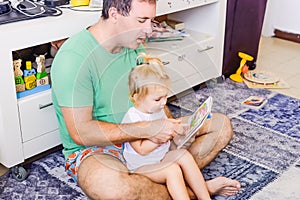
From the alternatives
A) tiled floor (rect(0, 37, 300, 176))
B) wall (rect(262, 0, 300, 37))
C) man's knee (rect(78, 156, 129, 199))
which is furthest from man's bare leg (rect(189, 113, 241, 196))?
wall (rect(262, 0, 300, 37))

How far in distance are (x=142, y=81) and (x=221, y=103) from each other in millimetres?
954

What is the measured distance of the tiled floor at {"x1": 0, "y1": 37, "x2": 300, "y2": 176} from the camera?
2568 mm

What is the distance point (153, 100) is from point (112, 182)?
275 mm

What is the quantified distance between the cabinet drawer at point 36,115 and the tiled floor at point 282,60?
1.29 metres

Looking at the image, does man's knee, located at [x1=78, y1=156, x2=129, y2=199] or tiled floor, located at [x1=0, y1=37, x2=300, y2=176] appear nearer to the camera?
man's knee, located at [x1=78, y1=156, x2=129, y2=199]

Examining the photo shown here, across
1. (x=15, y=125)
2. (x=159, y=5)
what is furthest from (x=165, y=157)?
(x=159, y=5)

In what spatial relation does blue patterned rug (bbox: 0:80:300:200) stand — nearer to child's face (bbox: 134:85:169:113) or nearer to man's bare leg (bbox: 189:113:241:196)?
man's bare leg (bbox: 189:113:241:196)

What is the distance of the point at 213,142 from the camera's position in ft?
5.54

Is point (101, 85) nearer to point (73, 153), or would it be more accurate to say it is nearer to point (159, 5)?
point (73, 153)

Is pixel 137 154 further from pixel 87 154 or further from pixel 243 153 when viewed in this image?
pixel 243 153

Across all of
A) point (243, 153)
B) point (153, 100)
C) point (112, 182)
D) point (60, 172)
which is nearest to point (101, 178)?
point (112, 182)

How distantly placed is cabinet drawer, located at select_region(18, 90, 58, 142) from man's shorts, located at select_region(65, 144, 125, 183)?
228 millimetres

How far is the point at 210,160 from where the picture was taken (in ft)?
5.58

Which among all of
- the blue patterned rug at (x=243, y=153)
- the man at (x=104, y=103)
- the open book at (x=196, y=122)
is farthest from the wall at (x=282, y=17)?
the man at (x=104, y=103)
